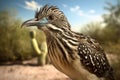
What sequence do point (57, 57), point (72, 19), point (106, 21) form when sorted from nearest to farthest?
point (57, 57) → point (72, 19) → point (106, 21)

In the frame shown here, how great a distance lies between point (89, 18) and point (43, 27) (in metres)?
1.15

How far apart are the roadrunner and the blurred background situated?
935 millimetres

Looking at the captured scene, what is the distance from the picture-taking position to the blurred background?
261 cm

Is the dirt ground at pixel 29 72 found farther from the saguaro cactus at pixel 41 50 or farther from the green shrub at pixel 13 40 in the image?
the green shrub at pixel 13 40

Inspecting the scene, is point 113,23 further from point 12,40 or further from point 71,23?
point 12,40

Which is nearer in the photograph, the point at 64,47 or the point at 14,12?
the point at 64,47

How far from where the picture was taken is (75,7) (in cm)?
261

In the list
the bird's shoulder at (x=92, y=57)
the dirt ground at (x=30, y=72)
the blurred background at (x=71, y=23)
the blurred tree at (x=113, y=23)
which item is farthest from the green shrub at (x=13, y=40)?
the bird's shoulder at (x=92, y=57)

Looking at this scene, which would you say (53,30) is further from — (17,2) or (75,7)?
(17,2)

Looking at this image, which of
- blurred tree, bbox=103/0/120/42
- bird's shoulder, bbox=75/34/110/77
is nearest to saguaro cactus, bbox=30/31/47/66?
blurred tree, bbox=103/0/120/42

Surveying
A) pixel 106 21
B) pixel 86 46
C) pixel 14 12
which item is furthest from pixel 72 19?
A: pixel 86 46

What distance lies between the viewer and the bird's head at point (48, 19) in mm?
1586

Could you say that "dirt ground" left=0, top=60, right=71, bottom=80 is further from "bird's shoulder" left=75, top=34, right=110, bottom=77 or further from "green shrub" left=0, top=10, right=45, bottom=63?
"bird's shoulder" left=75, top=34, right=110, bottom=77

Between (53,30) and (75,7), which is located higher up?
(75,7)
